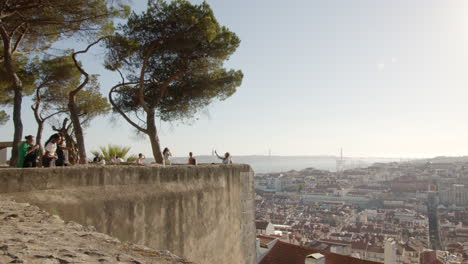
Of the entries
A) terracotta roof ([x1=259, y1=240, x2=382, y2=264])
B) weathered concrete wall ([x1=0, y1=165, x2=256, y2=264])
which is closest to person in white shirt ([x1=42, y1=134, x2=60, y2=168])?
weathered concrete wall ([x1=0, y1=165, x2=256, y2=264])

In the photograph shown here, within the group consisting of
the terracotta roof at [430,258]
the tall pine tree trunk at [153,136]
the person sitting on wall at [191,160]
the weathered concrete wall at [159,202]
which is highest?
the tall pine tree trunk at [153,136]

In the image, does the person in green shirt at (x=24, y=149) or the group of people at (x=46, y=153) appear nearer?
the group of people at (x=46, y=153)

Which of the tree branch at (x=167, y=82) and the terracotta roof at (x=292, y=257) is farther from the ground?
the tree branch at (x=167, y=82)

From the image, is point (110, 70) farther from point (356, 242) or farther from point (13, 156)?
point (356, 242)

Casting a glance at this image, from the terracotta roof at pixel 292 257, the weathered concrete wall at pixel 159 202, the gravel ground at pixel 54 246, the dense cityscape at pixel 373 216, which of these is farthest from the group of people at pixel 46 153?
the dense cityscape at pixel 373 216

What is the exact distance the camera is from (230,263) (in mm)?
7695

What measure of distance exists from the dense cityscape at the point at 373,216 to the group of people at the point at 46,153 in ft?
30.9

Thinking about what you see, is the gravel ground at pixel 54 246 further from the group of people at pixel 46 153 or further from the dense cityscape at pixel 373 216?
the dense cityscape at pixel 373 216

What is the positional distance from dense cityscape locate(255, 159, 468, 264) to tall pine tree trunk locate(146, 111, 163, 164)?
18.0 ft

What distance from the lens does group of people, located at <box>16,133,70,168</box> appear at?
214 inches

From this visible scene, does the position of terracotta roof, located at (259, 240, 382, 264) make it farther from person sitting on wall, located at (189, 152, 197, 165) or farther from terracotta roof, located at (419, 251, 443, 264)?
terracotta roof, located at (419, 251, 443, 264)

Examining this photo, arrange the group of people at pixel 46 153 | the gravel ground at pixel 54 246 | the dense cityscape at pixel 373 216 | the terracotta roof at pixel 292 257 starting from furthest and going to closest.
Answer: the dense cityscape at pixel 373 216 → the terracotta roof at pixel 292 257 → the group of people at pixel 46 153 → the gravel ground at pixel 54 246

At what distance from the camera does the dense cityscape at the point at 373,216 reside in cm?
2945

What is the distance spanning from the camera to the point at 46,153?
5.60 meters
